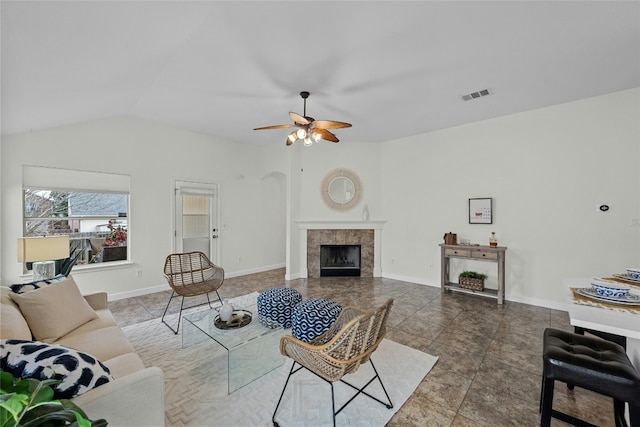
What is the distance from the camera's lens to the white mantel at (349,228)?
5.55m

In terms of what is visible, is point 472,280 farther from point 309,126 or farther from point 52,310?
point 52,310

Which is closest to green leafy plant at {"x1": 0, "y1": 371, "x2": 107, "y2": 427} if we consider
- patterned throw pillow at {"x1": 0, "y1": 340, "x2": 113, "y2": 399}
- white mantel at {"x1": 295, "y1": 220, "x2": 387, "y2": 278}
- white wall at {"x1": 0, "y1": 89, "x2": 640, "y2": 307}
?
patterned throw pillow at {"x1": 0, "y1": 340, "x2": 113, "y2": 399}

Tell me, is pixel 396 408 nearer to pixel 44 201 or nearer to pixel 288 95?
pixel 288 95

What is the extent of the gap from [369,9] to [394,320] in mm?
3269

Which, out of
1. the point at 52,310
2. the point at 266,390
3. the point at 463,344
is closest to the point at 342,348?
the point at 266,390

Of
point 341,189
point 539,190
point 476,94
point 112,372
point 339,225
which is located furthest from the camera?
point 341,189

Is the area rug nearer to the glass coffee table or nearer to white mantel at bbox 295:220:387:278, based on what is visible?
the glass coffee table

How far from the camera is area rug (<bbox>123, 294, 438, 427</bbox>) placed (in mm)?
1785

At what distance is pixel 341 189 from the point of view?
567cm

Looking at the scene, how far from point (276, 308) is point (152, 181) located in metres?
3.38

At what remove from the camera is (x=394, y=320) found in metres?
3.38

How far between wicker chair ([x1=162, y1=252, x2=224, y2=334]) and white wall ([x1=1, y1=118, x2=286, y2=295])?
4.19 ft

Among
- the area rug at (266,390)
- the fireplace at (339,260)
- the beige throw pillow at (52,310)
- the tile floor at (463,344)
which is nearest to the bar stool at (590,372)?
the tile floor at (463,344)

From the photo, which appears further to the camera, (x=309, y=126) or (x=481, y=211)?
(x=481, y=211)
